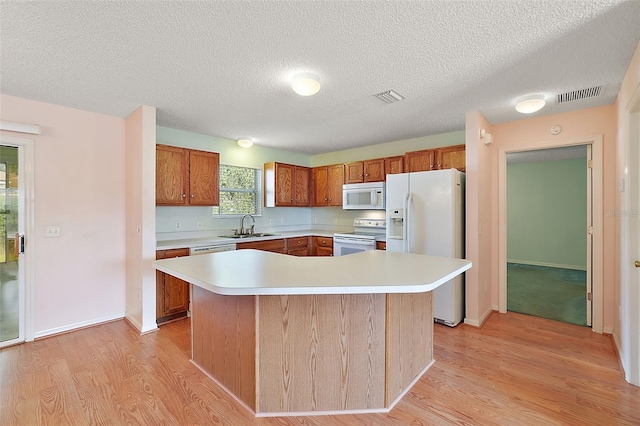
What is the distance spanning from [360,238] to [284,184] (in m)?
1.68

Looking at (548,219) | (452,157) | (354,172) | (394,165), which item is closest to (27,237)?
(354,172)

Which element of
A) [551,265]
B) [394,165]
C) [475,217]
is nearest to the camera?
[475,217]

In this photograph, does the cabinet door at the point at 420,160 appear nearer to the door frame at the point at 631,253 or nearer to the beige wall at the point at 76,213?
the door frame at the point at 631,253

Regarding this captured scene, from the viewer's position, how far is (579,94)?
276 cm

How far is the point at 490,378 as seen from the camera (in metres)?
2.29

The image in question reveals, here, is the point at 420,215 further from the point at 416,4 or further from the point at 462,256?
the point at 416,4

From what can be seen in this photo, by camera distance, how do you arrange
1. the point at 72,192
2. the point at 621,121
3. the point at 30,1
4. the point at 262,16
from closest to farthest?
the point at 30,1 < the point at 262,16 < the point at 621,121 < the point at 72,192

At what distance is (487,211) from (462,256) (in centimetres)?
Result: 67

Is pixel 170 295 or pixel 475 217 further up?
pixel 475 217

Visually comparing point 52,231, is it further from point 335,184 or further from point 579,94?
point 579,94

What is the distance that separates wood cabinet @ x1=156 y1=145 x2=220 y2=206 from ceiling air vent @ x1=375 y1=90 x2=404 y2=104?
248 cm

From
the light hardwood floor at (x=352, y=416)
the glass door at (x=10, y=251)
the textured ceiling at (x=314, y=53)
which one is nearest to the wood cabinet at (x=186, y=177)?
the textured ceiling at (x=314, y=53)

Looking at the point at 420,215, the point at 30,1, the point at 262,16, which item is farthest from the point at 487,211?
the point at 30,1

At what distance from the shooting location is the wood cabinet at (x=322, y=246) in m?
5.01
